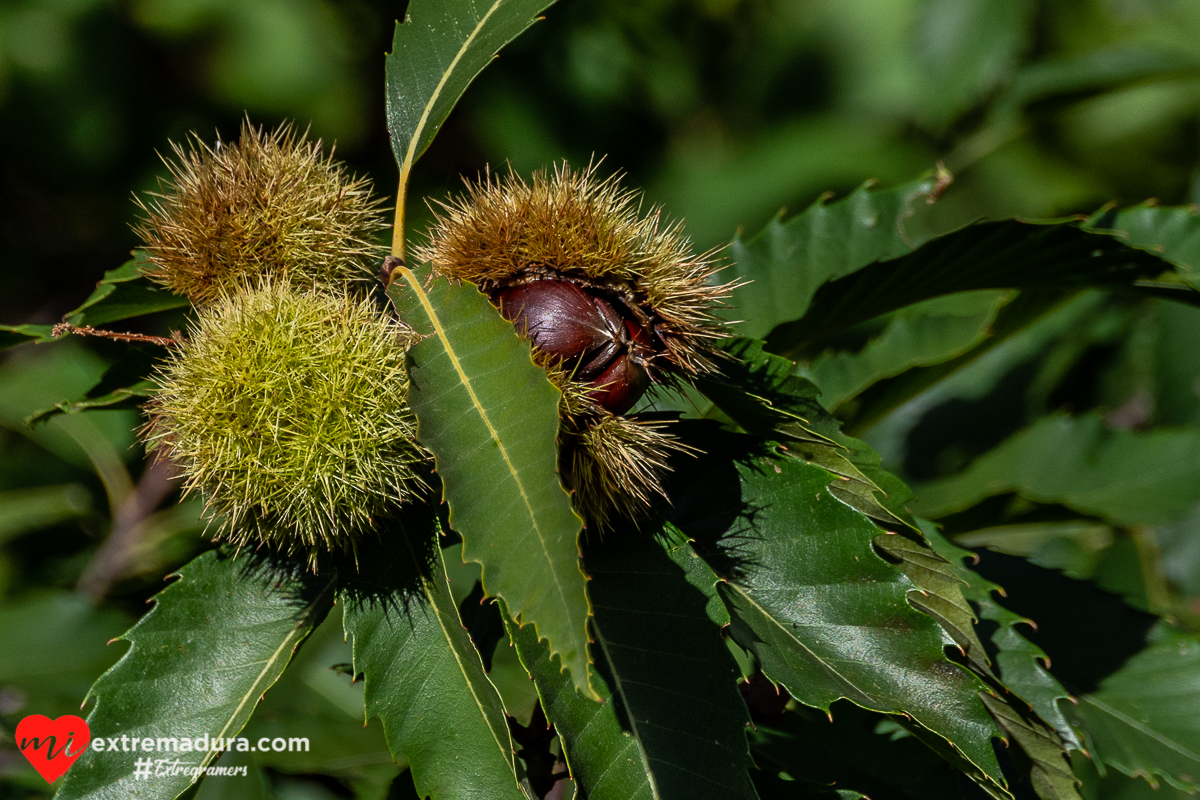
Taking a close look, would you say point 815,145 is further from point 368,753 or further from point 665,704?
point 665,704

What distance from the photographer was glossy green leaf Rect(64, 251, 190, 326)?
3.50ft

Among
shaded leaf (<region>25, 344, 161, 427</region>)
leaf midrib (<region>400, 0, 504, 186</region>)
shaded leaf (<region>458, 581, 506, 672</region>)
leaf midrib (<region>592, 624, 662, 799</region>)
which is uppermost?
leaf midrib (<region>400, 0, 504, 186</region>)

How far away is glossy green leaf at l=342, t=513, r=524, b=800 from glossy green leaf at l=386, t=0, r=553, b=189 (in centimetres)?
45

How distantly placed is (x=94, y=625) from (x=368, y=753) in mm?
768

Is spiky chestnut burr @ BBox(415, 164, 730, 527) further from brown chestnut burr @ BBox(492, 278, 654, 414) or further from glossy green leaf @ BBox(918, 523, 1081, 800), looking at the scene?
glossy green leaf @ BBox(918, 523, 1081, 800)

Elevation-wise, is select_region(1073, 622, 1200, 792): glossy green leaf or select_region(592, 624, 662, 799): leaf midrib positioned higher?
select_region(592, 624, 662, 799): leaf midrib

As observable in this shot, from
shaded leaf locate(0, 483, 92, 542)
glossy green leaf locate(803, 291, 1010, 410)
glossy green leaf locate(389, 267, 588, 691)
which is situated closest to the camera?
glossy green leaf locate(389, 267, 588, 691)

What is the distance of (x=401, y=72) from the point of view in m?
1.04

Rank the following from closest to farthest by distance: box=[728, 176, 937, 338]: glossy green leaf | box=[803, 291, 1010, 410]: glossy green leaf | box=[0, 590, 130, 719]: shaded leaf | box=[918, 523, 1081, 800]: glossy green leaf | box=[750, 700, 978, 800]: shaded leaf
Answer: box=[918, 523, 1081, 800]: glossy green leaf → box=[750, 700, 978, 800]: shaded leaf → box=[728, 176, 937, 338]: glossy green leaf → box=[803, 291, 1010, 410]: glossy green leaf → box=[0, 590, 130, 719]: shaded leaf

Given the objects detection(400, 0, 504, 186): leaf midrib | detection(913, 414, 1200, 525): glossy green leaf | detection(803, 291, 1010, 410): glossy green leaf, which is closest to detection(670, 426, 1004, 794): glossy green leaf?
detection(400, 0, 504, 186): leaf midrib

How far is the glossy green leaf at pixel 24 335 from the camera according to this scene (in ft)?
3.58

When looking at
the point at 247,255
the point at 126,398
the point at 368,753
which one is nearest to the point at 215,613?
the point at 126,398

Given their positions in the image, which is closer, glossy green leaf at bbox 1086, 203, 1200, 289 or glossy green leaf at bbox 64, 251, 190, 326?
glossy green leaf at bbox 64, 251, 190, 326

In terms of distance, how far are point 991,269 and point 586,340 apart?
66 cm
